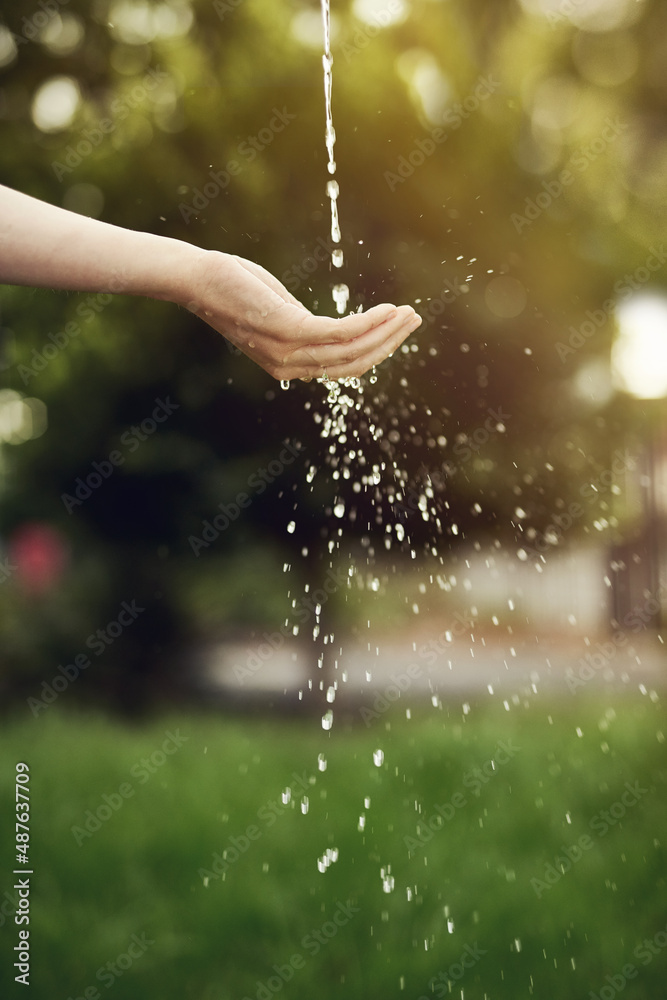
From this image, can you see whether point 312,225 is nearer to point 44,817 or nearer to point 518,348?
point 518,348

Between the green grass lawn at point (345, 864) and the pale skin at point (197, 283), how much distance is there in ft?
6.10

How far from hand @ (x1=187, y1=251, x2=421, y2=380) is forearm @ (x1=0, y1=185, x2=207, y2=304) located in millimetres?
52

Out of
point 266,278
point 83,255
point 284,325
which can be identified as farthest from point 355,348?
point 83,255

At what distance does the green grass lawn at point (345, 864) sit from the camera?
262 centimetres

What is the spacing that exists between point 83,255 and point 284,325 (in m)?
0.42

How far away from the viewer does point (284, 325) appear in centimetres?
180

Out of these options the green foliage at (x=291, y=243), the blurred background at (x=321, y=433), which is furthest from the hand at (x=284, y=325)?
the green foliage at (x=291, y=243)

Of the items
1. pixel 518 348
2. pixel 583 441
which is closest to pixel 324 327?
pixel 518 348

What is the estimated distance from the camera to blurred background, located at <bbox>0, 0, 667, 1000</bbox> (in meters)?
3.89

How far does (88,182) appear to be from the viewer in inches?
181

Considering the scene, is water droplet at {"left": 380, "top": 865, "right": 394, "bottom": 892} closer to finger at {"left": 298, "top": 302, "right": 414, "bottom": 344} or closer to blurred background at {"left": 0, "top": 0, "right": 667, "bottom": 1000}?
blurred background at {"left": 0, "top": 0, "right": 667, "bottom": 1000}

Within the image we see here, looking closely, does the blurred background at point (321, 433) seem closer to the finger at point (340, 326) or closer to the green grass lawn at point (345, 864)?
the green grass lawn at point (345, 864)

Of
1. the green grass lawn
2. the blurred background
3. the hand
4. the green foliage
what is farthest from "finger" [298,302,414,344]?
the green foliage

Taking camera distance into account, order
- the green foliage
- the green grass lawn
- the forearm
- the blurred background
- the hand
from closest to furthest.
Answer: the forearm, the hand, the green grass lawn, the blurred background, the green foliage
